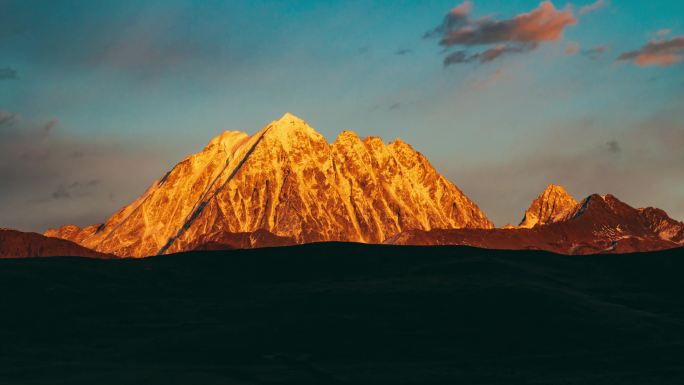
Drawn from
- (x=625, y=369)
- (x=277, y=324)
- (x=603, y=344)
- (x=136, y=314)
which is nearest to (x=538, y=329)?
(x=603, y=344)

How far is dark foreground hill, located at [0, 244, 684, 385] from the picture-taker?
397 ft

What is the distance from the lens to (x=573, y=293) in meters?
179

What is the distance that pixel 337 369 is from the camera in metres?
124

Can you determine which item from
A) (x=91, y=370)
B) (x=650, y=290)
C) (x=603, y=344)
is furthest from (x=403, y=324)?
(x=650, y=290)

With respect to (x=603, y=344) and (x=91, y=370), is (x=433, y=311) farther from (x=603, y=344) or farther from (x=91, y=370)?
(x=91, y=370)

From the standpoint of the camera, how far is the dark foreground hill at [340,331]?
120875mm

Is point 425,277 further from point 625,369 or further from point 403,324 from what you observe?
point 625,369

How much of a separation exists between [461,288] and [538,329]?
102 ft

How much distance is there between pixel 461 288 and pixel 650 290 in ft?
134

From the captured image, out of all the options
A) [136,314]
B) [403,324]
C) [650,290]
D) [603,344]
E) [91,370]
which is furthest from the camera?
[650,290]

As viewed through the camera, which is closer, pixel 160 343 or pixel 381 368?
pixel 381 368

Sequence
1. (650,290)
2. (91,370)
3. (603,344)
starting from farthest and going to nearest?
(650,290), (603,344), (91,370)

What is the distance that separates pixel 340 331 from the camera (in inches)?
5827

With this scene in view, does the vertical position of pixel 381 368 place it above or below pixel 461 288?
below
